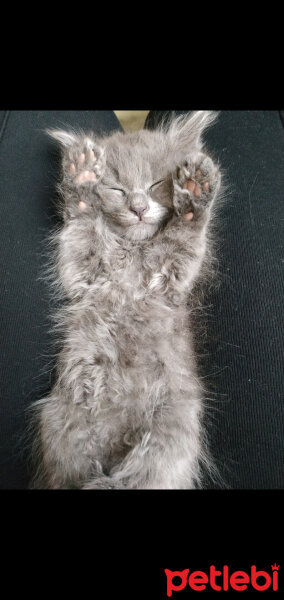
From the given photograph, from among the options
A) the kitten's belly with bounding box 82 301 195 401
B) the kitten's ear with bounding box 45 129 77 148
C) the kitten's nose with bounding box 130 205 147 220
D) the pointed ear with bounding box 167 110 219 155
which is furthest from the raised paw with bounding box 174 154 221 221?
the kitten's ear with bounding box 45 129 77 148

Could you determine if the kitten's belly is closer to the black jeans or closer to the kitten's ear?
the black jeans

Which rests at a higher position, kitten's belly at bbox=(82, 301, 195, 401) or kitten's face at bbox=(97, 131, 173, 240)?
kitten's face at bbox=(97, 131, 173, 240)

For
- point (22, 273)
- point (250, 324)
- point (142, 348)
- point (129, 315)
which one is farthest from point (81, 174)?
point (250, 324)

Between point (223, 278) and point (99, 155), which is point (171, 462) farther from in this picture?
point (99, 155)

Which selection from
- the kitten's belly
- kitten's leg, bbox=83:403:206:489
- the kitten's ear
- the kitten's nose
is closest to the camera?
kitten's leg, bbox=83:403:206:489

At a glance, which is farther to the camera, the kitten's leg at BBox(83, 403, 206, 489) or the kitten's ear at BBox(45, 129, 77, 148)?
the kitten's ear at BBox(45, 129, 77, 148)

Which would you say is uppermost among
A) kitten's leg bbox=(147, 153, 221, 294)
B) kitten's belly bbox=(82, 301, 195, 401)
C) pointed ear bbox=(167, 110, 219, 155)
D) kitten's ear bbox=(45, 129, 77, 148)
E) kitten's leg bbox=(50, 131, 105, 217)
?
pointed ear bbox=(167, 110, 219, 155)

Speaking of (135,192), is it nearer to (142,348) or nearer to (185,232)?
(185,232)

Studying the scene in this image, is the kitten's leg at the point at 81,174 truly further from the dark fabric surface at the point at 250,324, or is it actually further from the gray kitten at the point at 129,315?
the dark fabric surface at the point at 250,324
